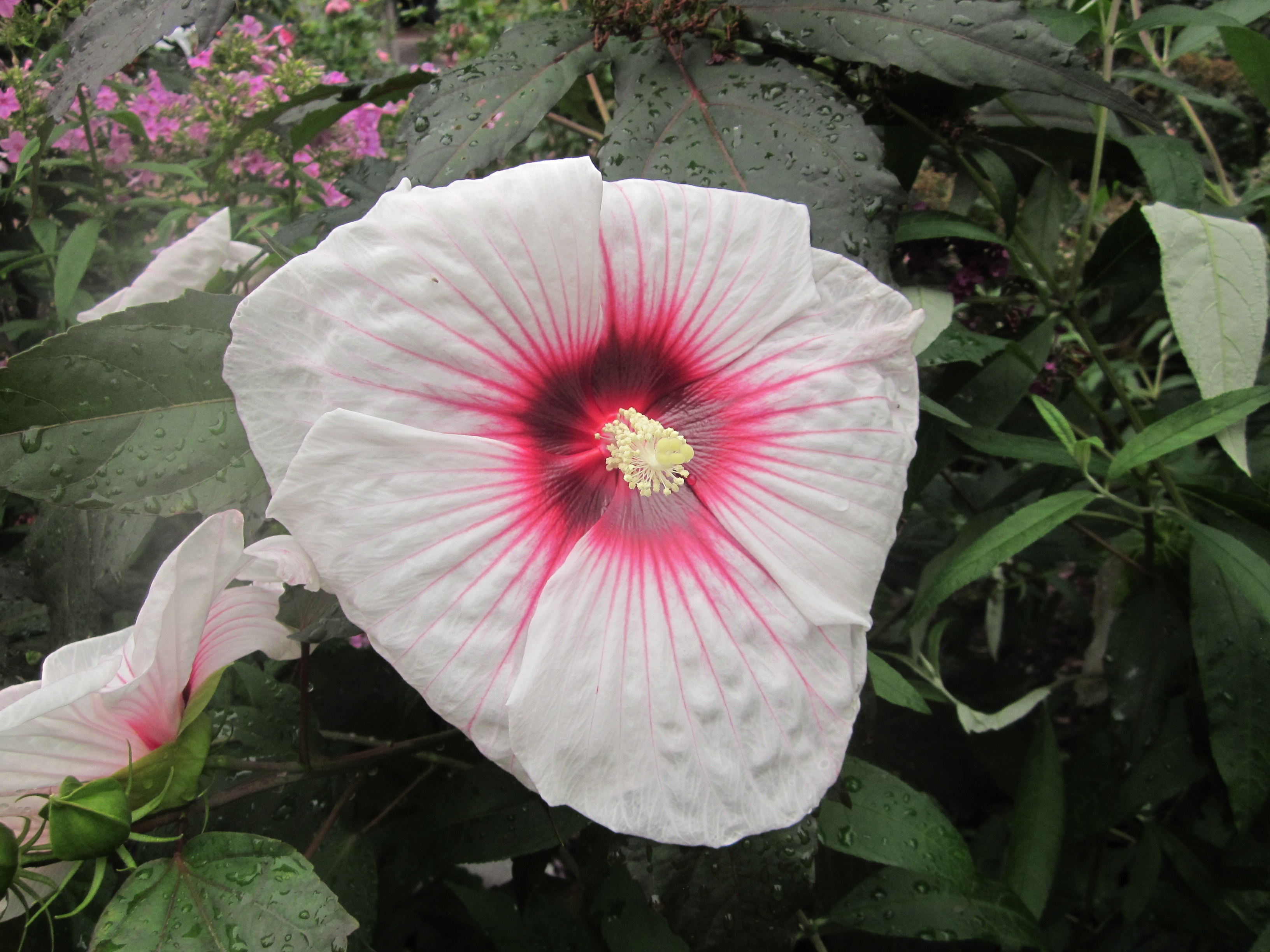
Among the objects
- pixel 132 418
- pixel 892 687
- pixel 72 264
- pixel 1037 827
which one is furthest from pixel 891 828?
pixel 72 264

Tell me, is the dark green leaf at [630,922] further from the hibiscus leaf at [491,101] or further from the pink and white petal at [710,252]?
the hibiscus leaf at [491,101]

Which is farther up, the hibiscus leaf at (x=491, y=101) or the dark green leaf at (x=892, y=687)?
the hibiscus leaf at (x=491, y=101)

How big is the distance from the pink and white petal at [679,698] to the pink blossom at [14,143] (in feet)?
3.25

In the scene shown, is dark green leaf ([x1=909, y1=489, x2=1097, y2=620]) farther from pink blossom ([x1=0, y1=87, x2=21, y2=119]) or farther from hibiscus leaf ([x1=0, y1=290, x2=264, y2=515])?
pink blossom ([x1=0, y1=87, x2=21, y2=119])

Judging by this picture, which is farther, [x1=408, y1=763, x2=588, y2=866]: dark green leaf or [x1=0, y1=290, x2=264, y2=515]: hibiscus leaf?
[x1=408, y1=763, x2=588, y2=866]: dark green leaf

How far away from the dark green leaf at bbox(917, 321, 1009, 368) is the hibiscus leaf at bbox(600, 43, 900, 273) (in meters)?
0.20

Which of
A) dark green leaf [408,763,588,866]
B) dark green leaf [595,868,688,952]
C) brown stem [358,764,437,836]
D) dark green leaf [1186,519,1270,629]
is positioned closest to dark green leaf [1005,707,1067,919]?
dark green leaf [1186,519,1270,629]

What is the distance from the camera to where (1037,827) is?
1.04 m

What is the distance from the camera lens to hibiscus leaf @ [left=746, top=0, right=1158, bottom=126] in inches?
26.9

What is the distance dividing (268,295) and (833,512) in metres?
0.40

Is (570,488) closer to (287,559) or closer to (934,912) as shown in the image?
(287,559)

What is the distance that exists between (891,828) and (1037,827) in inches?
15.0

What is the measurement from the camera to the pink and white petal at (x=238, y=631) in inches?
26.0

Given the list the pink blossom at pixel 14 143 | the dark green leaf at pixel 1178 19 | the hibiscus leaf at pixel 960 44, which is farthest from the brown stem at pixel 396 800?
the dark green leaf at pixel 1178 19
